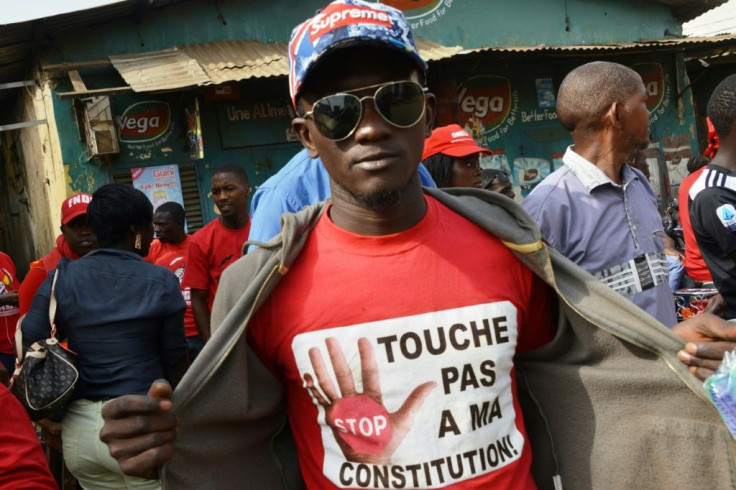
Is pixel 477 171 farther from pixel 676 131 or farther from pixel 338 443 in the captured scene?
pixel 676 131

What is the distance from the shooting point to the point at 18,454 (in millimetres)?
1909

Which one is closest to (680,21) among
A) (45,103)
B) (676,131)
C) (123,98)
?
(676,131)

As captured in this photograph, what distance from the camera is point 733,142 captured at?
11.6 ft

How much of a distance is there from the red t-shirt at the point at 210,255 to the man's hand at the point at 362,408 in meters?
3.61

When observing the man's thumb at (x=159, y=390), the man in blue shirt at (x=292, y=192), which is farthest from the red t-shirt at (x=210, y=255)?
the man's thumb at (x=159, y=390)

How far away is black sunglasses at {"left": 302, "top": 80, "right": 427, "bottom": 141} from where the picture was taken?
1.67m

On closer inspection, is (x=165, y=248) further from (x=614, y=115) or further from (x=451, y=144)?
(x=614, y=115)

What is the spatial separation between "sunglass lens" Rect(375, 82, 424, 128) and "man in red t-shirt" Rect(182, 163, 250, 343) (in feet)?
11.8

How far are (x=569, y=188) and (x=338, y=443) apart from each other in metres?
1.70

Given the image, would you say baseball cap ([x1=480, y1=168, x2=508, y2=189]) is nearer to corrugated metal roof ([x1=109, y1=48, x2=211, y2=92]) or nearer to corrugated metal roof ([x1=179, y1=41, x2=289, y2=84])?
corrugated metal roof ([x1=179, y1=41, x2=289, y2=84])

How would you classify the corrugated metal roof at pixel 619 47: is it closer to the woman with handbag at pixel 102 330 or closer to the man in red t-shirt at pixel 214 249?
the man in red t-shirt at pixel 214 249

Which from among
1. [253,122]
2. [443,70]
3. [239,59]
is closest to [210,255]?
[239,59]

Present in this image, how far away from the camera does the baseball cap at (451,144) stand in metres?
4.07

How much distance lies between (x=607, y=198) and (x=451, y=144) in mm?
1325
